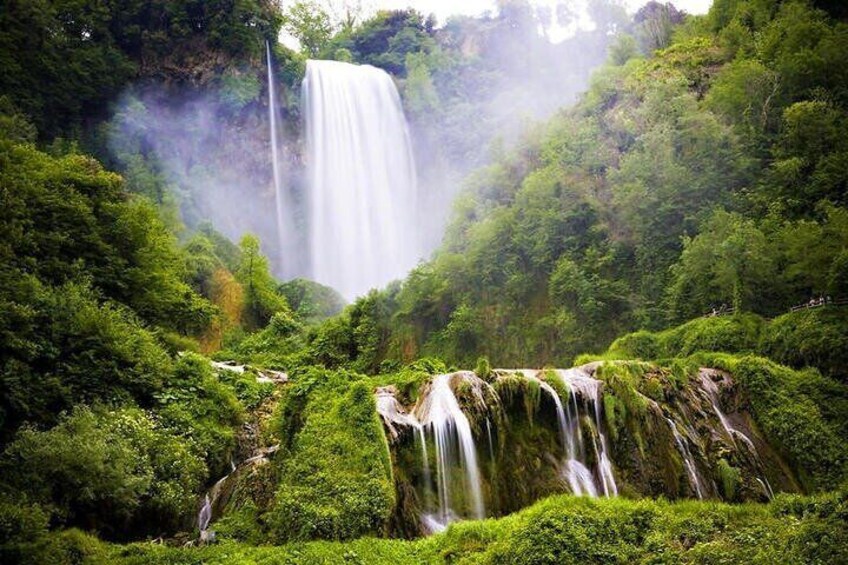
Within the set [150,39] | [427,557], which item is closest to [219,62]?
[150,39]

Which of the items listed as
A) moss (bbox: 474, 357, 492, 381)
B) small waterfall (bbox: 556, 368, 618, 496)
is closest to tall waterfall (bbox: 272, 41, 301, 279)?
small waterfall (bbox: 556, 368, 618, 496)

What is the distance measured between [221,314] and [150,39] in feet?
72.9

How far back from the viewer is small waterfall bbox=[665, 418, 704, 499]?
1399 cm

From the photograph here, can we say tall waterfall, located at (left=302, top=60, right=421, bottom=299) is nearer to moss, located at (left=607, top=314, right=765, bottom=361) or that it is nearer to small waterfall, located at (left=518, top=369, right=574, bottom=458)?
moss, located at (left=607, top=314, right=765, bottom=361)

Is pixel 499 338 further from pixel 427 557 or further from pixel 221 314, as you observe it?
pixel 427 557

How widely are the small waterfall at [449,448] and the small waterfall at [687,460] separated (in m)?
5.08

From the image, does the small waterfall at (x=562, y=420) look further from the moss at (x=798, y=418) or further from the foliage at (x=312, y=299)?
the foliage at (x=312, y=299)

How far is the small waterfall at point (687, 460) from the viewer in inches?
551

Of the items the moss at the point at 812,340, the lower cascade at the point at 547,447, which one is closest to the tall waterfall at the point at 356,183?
the moss at the point at 812,340

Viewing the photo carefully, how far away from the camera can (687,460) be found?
46.8ft

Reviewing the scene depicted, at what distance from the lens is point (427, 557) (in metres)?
9.98

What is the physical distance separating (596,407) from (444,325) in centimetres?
1528

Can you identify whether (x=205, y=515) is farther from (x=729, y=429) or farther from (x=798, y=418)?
(x=798, y=418)

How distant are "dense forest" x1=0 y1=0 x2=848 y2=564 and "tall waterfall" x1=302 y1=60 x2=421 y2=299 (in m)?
3.06
